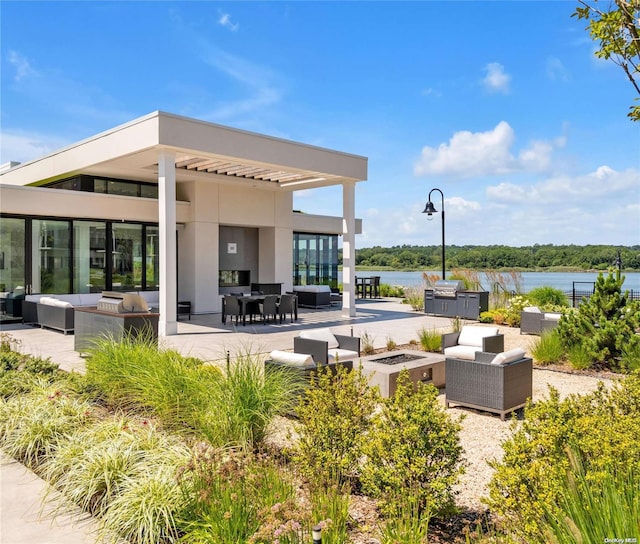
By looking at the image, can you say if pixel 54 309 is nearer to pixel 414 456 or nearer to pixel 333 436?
pixel 333 436

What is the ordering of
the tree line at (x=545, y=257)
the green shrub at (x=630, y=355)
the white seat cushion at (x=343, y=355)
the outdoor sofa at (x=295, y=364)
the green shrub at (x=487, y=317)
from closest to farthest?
the outdoor sofa at (x=295, y=364)
the white seat cushion at (x=343, y=355)
the green shrub at (x=630, y=355)
the green shrub at (x=487, y=317)
the tree line at (x=545, y=257)

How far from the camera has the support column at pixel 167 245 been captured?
10938mm

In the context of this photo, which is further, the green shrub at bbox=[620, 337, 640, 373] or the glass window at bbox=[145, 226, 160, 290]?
the glass window at bbox=[145, 226, 160, 290]

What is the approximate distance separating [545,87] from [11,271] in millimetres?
15003

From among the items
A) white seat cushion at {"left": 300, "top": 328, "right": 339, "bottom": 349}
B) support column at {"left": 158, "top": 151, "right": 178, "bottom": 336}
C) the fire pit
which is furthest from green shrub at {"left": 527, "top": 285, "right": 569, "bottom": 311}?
support column at {"left": 158, "top": 151, "right": 178, "bottom": 336}

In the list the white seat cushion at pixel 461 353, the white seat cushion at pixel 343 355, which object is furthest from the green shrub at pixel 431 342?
the white seat cushion at pixel 343 355

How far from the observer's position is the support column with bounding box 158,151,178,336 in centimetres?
1094

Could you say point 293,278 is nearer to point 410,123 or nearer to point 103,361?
point 410,123

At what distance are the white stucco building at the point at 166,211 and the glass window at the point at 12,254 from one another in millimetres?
24

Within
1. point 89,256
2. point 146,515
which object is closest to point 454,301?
point 89,256

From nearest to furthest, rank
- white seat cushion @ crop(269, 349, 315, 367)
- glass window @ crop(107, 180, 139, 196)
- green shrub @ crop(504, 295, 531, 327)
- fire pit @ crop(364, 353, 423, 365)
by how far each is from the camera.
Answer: white seat cushion @ crop(269, 349, 315, 367) < fire pit @ crop(364, 353, 423, 365) < green shrub @ crop(504, 295, 531, 327) < glass window @ crop(107, 180, 139, 196)

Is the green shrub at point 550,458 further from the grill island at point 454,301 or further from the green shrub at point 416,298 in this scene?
the green shrub at point 416,298

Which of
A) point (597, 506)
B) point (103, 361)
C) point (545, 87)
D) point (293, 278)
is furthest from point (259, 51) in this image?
point (597, 506)

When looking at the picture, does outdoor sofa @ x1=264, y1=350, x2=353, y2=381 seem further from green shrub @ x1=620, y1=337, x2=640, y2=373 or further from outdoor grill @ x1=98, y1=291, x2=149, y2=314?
green shrub @ x1=620, y1=337, x2=640, y2=373
